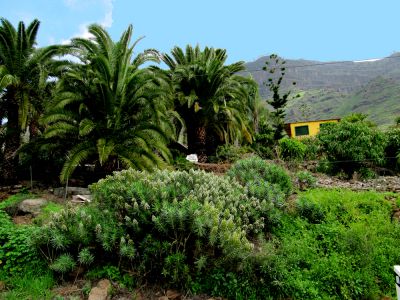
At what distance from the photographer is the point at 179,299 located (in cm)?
500

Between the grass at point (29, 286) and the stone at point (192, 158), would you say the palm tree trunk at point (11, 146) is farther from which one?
the grass at point (29, 286)

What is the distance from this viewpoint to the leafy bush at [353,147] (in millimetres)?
14266

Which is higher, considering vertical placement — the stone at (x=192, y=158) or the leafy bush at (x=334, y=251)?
the stone at (x=192, y=158)

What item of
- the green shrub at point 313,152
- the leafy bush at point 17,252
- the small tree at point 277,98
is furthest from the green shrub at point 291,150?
the leafy bush at point 17,252

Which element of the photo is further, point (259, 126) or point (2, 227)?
point (259, 126)

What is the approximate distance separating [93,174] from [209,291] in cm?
819

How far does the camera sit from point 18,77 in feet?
41.3

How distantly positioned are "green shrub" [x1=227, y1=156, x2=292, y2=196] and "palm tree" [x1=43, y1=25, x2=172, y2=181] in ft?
11.9

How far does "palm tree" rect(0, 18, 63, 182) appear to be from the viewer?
40.9ft

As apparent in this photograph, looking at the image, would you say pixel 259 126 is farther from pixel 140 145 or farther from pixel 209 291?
pixel 209 291

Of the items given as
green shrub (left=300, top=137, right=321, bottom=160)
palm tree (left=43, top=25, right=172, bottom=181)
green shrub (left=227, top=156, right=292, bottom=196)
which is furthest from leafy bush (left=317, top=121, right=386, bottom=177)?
palm tree (left=43, top=25, right=172, bottom=181)

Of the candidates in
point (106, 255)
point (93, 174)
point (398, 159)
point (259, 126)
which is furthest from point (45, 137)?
point (259, 126)

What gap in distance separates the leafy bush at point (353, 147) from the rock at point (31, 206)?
34.9 feet

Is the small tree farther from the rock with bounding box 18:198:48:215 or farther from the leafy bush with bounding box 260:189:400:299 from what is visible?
the rock with bounding box 18:198:48:215
